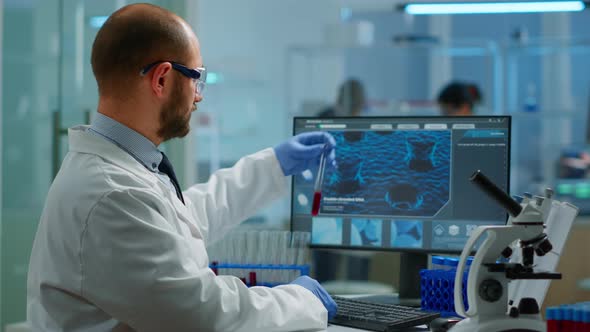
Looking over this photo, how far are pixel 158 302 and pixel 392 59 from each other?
23.5 ft

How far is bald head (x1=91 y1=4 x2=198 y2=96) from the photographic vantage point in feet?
5.55

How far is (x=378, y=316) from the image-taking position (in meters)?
1.78

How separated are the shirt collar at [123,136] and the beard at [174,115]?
58 mm

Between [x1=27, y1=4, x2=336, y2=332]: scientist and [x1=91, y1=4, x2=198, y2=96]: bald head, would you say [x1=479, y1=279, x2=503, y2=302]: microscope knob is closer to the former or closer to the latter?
[x1=27, y1=4, x2=336, y2=332]: scientist

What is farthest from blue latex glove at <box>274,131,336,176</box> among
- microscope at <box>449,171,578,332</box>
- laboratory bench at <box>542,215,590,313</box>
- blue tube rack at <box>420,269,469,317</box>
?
laboratory bench at <box>542,215,590,313</box>

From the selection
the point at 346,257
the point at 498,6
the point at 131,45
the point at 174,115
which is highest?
the point at 498,6

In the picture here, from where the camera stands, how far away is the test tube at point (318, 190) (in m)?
2.11

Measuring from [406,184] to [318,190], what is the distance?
0.77ft

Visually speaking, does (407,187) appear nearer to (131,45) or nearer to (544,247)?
(544,247)

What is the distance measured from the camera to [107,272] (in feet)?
4.98

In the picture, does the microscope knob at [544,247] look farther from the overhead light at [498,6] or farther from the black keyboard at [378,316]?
the overhead light at [498,6]

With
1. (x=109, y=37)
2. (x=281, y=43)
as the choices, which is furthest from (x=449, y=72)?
(x=109, y=37)

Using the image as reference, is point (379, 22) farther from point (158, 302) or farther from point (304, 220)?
point (158, 302)

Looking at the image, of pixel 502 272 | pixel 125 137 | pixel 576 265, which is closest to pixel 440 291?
pixel 502 272
